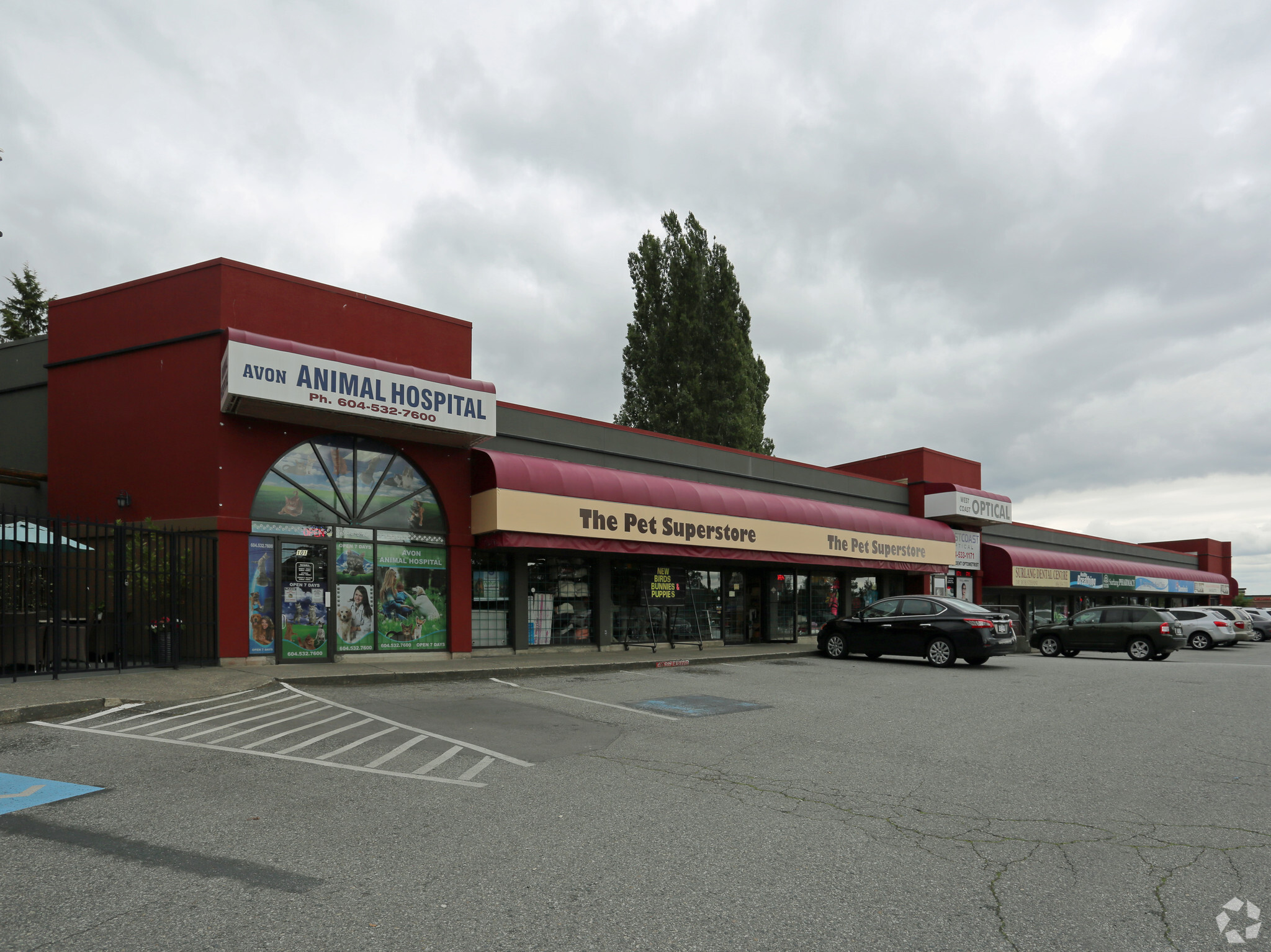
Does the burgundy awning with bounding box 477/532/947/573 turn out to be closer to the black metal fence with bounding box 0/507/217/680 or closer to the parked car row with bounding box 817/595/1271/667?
the parked car row with bounding box 817/595/1271/667

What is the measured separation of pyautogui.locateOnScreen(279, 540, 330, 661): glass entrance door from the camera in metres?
15.3

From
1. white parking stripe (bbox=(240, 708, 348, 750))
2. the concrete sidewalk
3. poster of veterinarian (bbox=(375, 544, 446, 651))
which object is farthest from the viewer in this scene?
poster of veterinarian (bbox=(375, 544, 446, 651))

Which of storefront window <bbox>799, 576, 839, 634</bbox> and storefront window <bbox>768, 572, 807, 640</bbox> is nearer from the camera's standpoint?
storefront window <bbox>768, 572, 807, 640</bbox>

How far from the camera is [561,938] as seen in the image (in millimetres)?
4027

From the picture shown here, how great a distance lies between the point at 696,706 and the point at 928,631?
29.2ft

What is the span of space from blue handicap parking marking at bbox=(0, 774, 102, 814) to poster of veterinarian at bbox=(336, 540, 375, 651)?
903cm

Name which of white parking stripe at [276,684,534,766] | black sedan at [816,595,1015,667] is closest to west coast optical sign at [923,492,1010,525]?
black sedan at [816,595,1015,667]

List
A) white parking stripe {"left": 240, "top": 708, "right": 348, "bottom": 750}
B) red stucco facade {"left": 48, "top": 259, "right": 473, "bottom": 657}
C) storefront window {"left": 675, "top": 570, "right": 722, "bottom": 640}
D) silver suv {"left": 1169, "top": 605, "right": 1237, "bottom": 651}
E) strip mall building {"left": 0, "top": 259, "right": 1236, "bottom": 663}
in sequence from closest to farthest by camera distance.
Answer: white parking stripe {"left": 240, "top": 708, "right": 348, "bottom": 750}, red stucco facade {"left": 48, "top": 259, "right": 473, "bottom": 657}, strip mall building {"left": 0, "top": 259, "right": 1236, "bottom": 663}, storefront window {"left": 675, "top": 570, "right": 722, "bottom": 640}, silver suv {"left": 1169, "top": 605, "right": 1237, "bottom": 651}

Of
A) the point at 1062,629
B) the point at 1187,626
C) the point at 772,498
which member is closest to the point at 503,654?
the point at 772,498

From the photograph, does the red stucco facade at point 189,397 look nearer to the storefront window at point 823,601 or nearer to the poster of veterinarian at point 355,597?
the poster of veterinarian at point 355,597

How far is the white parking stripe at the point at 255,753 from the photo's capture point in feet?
23.9

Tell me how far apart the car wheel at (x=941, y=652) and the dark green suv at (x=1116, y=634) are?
7.43 m

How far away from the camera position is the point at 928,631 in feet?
62.1

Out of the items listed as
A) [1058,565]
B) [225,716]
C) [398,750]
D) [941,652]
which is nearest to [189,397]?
[225,716]
